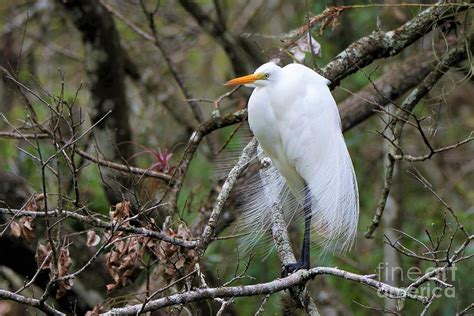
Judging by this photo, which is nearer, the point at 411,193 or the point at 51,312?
the point at 51,312

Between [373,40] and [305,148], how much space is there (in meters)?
0.68

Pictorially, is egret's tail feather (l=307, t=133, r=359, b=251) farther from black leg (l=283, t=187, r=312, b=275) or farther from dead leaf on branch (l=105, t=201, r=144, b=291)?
dead leaf on branch (l=105, t=201, r=144, b=291)

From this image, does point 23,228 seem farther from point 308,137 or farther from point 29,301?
point 308,137

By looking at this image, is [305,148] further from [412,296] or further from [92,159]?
[412,296]

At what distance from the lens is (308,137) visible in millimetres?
3244

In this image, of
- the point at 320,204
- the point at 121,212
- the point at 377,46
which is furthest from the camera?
the point at 377,46

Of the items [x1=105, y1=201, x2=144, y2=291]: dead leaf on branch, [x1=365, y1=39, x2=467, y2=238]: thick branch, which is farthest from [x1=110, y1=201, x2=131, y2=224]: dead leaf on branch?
[x1=365, y1=39, x2=467, y2=238]: thick branch

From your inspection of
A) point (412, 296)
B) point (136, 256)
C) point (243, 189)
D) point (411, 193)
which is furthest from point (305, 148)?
point (411, 193)

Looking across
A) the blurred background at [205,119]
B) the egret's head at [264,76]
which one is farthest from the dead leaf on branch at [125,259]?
the egret's head at [264,76]

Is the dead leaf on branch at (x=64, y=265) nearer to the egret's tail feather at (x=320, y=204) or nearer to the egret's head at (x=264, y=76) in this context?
the egret's tail feather at (x=320, y=204)

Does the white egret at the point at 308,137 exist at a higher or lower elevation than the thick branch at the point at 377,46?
lower

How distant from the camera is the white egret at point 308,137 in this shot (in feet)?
10.3

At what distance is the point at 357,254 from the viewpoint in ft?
19.4

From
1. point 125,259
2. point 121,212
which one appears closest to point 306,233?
point 125,259
